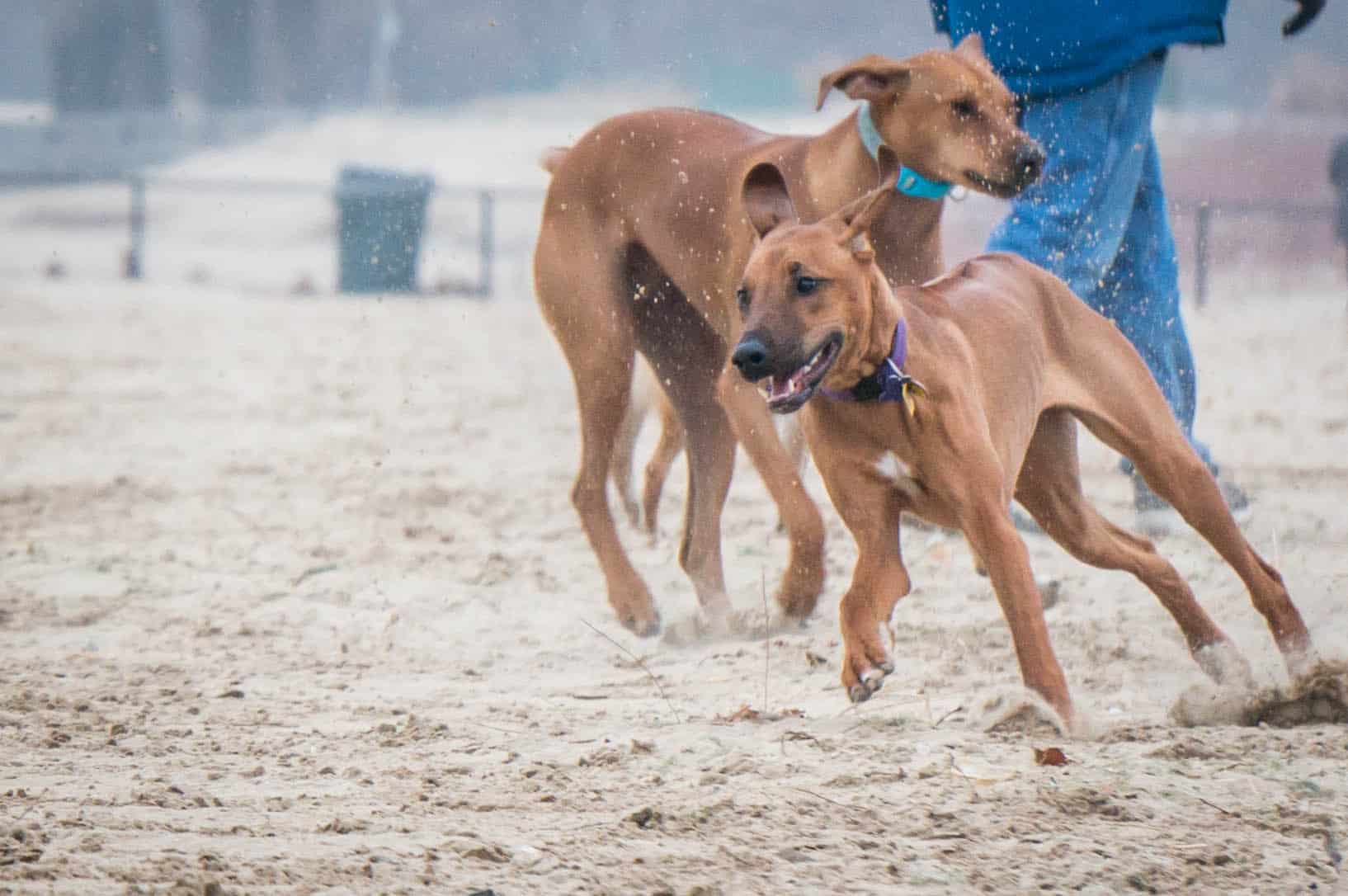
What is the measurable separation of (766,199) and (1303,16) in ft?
6.54

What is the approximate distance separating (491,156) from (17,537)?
96.9ft

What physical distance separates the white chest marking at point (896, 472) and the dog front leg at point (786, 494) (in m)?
1.12

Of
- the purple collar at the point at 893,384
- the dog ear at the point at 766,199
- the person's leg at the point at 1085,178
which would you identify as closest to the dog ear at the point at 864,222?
the purple collar at the point at 893,384

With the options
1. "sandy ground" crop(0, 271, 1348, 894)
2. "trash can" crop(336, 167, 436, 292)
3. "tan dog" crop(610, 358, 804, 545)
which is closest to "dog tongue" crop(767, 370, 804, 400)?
"sandy ground" crop(0, 271, 1348, 894)

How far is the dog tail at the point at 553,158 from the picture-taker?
5.61m

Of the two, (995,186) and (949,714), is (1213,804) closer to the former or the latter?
(949,714)

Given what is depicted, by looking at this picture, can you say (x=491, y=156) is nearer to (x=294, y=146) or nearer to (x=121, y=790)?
(x=294, y=146)

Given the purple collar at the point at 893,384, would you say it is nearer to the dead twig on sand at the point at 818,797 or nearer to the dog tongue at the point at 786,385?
the dog tongue at the point at 786,385

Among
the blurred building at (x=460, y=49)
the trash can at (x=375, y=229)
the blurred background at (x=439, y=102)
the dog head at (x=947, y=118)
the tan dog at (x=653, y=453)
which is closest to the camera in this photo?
the dog head at (x=947, y=118)

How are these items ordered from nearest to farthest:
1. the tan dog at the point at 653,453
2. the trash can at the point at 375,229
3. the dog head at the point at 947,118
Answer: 1. the dog head at the point at 947,118
2. the tan dog at the point at 653,453
3. the trash can at the point at 375,229

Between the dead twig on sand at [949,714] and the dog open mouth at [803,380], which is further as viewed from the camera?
the dead twig on sand at [949,714]

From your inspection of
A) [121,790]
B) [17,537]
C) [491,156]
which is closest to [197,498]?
[17,537]

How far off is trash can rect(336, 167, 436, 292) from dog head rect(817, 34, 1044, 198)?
493 inches

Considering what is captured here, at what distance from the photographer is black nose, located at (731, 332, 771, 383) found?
11.0 ft
